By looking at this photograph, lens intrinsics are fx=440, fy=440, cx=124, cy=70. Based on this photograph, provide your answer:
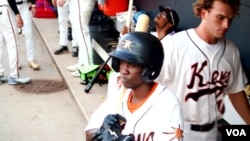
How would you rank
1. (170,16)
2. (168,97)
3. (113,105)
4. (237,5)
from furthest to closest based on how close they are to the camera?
(170,16), (237,5), (113,105), (168,97)

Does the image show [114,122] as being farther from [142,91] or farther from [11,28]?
[11,28]

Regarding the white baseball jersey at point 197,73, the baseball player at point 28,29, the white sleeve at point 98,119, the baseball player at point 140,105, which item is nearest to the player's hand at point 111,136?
the baseball player at point 140,105

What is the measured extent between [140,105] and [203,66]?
2.76 feet

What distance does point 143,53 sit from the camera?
2.20 metres

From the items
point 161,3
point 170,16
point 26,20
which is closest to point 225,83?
point 170,16

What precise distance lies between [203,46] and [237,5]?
1.13 feet

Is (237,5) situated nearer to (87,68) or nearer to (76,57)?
(87,68)

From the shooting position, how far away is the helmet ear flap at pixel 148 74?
224 centimetres

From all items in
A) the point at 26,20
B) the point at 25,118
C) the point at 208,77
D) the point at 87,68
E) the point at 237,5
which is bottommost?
the point at 25,118

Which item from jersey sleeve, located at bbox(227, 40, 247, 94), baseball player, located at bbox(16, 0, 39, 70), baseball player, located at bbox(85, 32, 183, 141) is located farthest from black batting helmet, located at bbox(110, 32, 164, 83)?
baseball player, located at bbox(16, 0, 39, 70)

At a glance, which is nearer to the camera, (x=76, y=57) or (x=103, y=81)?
(x=103, y=81)

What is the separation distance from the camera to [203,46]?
116 inches

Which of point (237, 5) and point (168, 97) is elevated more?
point (237, 5)

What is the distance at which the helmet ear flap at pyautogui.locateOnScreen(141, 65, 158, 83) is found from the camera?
2236 millimetres
